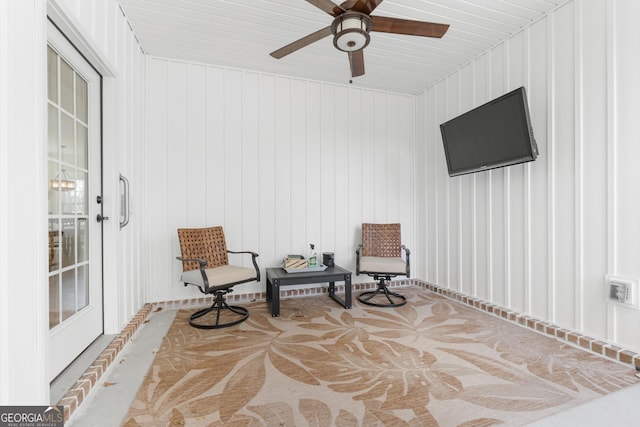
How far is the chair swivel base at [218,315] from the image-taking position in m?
3.09

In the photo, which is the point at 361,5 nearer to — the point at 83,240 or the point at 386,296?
the point at 83,240

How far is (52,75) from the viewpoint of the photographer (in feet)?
6.33

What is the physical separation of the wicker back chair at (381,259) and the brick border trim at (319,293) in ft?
1.66

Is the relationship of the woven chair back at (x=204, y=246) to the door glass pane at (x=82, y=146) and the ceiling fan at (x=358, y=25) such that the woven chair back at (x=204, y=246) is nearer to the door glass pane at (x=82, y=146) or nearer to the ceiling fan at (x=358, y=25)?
the door glass pane at (x=82, y=146)

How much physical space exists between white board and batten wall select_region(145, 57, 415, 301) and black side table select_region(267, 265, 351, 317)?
22.3 inches

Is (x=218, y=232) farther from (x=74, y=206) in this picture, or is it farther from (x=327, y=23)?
(x=327, y=23)

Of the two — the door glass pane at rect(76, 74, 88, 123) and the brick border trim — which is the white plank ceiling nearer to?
the door glass pane at rect(76, 74, 88, 123)

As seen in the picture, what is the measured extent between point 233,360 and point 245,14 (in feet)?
10.2

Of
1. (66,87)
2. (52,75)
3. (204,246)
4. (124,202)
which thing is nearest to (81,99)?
(66,87)

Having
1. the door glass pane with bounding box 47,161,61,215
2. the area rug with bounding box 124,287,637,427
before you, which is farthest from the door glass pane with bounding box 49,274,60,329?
the area rug with bounding box 124,287,637,427

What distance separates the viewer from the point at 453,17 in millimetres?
2986

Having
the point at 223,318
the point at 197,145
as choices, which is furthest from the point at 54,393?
the point at 197,145

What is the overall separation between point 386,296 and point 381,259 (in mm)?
477

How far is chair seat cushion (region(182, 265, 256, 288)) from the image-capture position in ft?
9.97
